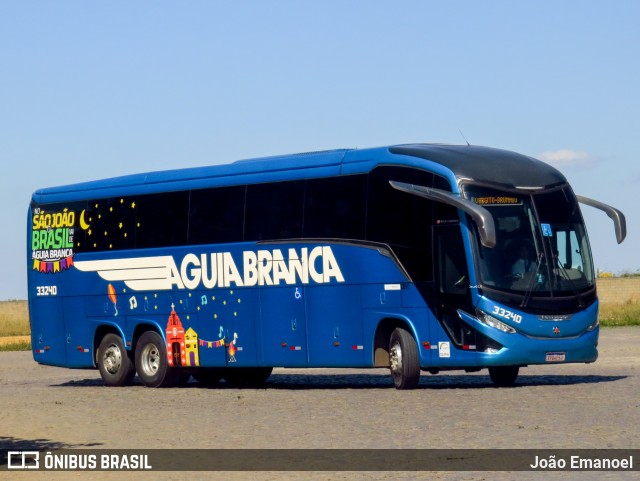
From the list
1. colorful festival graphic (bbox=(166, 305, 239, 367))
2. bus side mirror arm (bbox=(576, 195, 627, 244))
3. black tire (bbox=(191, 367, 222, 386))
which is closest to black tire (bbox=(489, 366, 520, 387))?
bus side mirror arm (bbox=(576, 195, 627, 244))

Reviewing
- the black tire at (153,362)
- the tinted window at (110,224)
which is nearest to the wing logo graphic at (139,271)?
the tinted window at (110,224)

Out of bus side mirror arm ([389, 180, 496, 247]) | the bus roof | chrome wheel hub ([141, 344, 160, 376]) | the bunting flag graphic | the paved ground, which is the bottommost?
the paved ground

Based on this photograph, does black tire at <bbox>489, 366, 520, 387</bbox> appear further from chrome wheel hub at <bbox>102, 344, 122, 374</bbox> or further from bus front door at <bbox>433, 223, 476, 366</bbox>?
chrome wheel hub at <bbox>102, 344, 122, 374</bbox>

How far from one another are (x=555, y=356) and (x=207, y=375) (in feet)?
27.4

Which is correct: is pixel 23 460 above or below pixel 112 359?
below

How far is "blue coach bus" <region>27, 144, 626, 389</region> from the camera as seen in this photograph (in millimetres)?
23141

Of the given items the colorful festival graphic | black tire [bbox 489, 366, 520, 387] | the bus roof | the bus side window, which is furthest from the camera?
the colorful festival graphic

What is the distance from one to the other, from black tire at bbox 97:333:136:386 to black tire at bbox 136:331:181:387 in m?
0.41

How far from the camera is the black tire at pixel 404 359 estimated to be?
23.7 m

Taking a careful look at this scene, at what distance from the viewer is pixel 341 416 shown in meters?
19.5

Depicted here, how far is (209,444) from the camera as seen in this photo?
1617 cm

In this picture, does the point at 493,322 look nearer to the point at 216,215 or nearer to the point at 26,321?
the point at 216,215

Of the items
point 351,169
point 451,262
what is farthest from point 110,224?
point 451,262

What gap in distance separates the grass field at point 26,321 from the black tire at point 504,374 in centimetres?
3096
